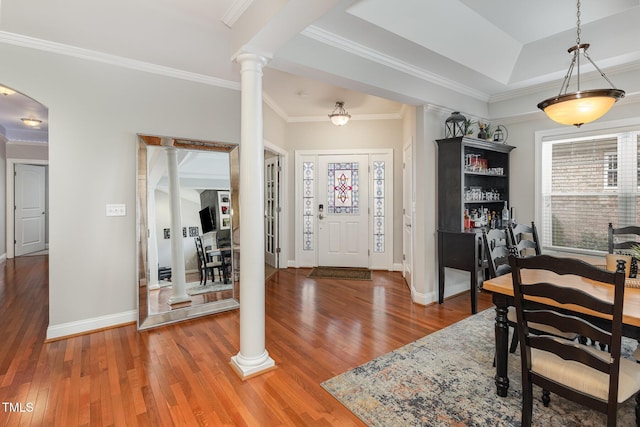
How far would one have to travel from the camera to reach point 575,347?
58.1 inches

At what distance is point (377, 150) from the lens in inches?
216

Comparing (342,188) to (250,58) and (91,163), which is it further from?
(91,163)

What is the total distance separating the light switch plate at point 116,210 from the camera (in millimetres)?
3080

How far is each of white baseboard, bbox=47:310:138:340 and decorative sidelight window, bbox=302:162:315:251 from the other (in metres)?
3.11

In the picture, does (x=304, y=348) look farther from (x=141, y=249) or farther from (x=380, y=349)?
(x=141, y=249)

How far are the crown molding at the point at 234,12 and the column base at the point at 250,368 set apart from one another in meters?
2.56

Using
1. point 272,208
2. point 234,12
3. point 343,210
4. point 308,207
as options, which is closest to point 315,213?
point 308,207

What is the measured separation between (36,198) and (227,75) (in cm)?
675

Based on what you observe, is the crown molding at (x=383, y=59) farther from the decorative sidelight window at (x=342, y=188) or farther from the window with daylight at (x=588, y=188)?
the decorative sidelight window at (x=342, y=188)

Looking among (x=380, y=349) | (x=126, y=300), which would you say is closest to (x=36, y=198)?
(x=126, y=300)

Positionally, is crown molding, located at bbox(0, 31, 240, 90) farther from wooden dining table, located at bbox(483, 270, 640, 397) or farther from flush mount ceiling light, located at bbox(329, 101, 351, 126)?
wooden dining table, located at bbox(483, 270, 640, 397)

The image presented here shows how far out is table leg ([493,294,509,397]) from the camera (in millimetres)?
1954

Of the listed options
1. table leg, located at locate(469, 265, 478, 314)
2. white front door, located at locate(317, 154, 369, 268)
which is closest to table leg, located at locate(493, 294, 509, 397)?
table leg, located at locate(469, 265, 478, 314)

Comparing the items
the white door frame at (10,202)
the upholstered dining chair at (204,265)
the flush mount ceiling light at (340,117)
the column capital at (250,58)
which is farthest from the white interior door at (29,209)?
the column capital at (250,58)
